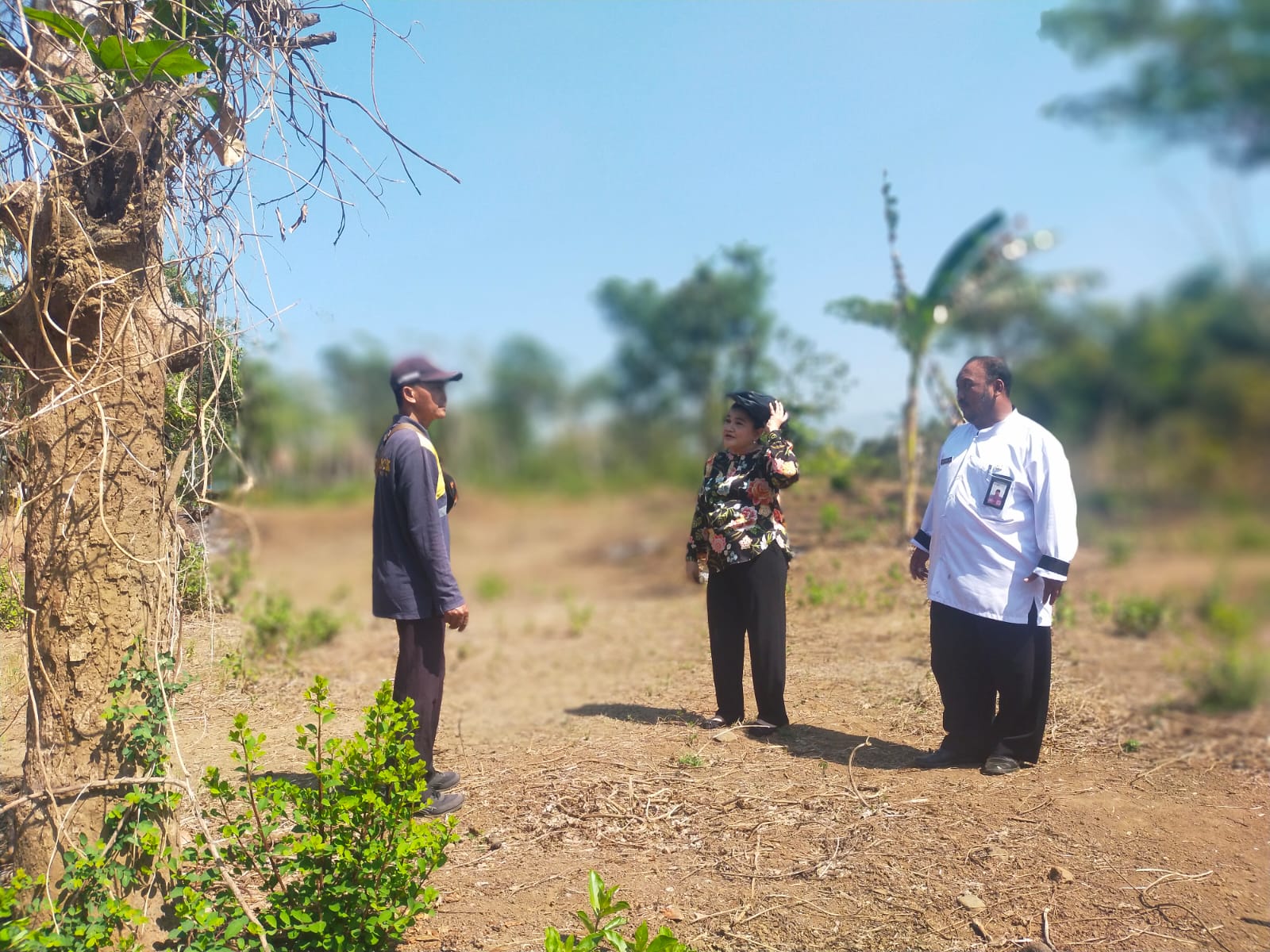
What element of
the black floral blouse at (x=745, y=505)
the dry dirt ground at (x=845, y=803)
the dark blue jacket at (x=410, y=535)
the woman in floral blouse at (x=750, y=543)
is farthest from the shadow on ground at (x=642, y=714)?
the dark blue jacket at (x=410, y=535)

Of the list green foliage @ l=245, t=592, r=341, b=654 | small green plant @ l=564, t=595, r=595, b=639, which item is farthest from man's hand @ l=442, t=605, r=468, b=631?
small green plant @ l=564, t=595, r=595, b=639

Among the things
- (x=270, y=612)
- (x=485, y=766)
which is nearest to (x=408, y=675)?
(x=485, y=766)

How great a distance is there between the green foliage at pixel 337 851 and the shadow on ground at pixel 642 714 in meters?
1.87

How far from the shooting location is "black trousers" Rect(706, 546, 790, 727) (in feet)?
13.8

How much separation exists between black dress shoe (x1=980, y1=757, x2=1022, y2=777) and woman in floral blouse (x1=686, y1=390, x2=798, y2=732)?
93 cm

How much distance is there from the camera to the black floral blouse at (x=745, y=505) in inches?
165

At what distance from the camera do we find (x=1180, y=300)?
1567mm

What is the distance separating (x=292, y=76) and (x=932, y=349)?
717cm

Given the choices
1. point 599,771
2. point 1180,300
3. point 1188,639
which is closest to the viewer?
point 1180,300

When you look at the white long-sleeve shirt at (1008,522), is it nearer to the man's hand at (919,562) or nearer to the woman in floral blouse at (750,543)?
the man's hand at (919,562)

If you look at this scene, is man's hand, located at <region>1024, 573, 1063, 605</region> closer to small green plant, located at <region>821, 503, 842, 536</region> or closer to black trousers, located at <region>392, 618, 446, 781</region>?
black trousers, located at <region>392, 618, 446, 781</region>

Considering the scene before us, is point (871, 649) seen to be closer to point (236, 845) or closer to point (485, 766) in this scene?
point (485, 766)

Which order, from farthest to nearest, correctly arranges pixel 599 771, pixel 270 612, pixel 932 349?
pixel 932 349, pixel 270 612, pixel 599 771

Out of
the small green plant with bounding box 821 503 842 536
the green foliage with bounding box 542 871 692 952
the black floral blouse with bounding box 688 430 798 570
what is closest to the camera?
the green foliage with bounding box 542 871 692 952
